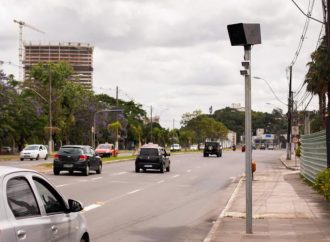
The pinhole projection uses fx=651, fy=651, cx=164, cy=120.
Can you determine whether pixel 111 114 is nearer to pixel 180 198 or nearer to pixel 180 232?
pixel 180 198

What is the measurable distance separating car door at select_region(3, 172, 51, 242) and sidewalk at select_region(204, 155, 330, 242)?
5961mm

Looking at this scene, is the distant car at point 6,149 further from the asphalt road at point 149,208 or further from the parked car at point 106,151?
the asphalt road at point 149,208

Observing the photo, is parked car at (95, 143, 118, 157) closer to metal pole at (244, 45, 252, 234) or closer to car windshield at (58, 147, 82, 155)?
car windshield at (58, 147, 82, 155)

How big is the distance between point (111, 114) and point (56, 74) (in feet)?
57.5

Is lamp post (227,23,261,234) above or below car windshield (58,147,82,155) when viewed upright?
above

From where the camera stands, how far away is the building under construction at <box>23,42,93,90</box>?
459 feet

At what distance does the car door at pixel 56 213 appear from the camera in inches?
257

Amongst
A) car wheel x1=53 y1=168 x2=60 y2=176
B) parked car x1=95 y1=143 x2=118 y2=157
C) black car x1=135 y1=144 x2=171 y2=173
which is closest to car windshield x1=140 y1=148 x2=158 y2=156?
black car x1=135 y1=144 x2=171 y2=173

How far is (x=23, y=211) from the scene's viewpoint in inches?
234

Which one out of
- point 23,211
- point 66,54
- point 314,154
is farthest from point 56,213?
point 66,54

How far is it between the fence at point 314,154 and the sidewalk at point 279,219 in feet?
5.93

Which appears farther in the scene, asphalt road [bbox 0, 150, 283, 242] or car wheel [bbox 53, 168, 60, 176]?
car wheel [bbox 53, 168, 60, 176]

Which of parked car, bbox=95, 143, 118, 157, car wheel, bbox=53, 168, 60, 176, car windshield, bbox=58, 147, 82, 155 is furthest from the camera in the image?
parked car, bbox=95, 143, 118, 157

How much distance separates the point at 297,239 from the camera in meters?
11.8
